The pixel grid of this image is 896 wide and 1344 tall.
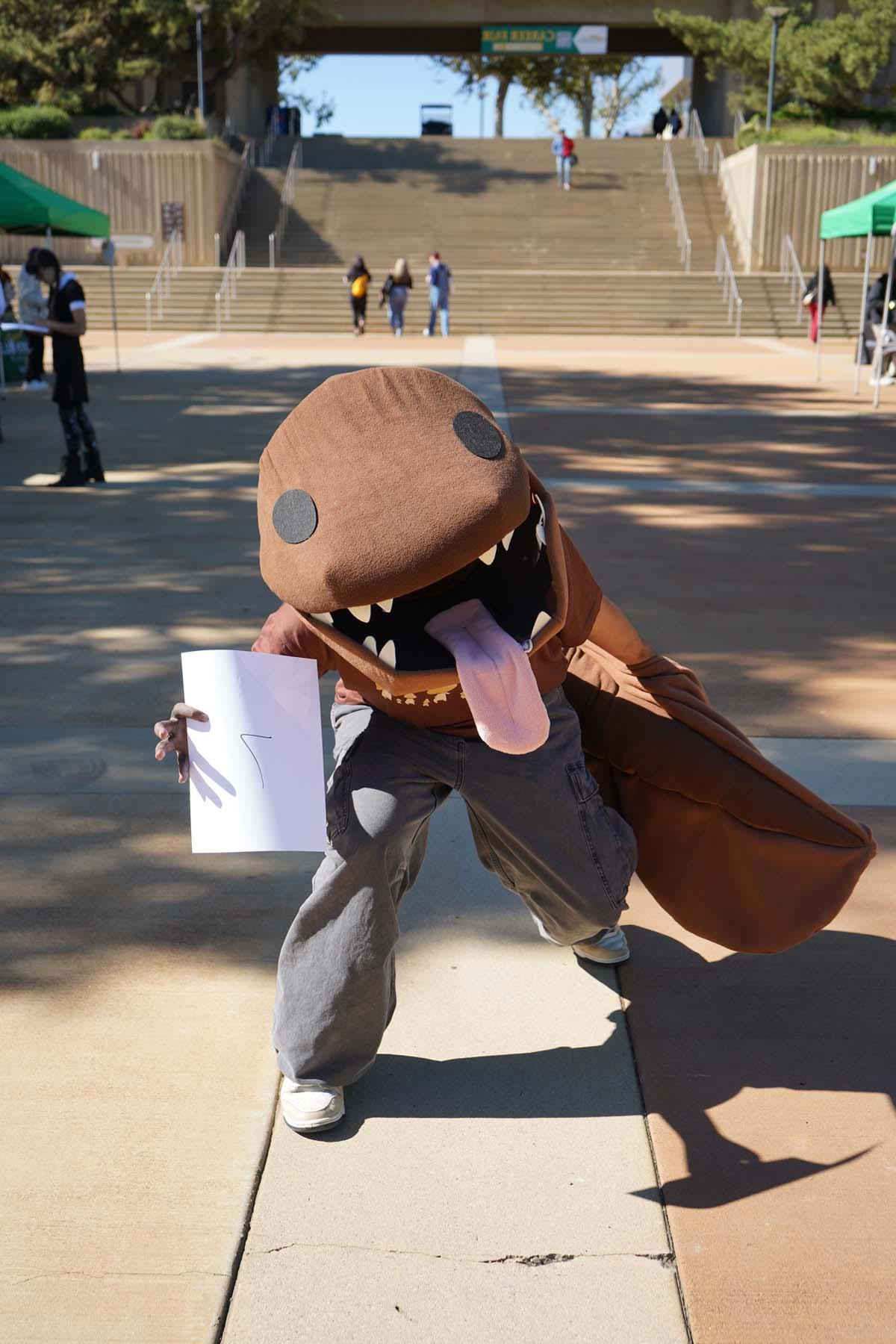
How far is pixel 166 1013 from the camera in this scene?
2.92 metres

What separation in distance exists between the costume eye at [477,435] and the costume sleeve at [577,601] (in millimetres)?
312

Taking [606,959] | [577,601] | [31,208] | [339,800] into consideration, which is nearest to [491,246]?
[31,208]

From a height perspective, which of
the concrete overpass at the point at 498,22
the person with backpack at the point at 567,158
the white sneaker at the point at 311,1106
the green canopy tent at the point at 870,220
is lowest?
the white sneaker at the point at 311,1106

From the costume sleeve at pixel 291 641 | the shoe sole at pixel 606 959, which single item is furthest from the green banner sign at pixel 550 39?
the costume sleeve at pixel 291 641

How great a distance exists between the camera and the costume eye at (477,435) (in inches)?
89.1

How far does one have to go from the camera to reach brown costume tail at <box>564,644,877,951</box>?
269 centimetres

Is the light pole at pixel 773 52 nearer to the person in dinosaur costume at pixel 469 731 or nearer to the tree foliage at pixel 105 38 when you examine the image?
the tree foliage at pixel 105 38

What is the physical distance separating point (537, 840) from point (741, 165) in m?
36.3

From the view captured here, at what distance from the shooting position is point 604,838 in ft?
8.58

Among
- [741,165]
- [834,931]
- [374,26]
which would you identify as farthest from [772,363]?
[374,26]

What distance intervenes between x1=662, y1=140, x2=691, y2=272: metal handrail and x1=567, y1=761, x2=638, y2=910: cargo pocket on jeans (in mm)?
32471

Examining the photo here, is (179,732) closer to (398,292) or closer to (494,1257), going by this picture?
(494,1257)

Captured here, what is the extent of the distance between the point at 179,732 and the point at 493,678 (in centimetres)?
61

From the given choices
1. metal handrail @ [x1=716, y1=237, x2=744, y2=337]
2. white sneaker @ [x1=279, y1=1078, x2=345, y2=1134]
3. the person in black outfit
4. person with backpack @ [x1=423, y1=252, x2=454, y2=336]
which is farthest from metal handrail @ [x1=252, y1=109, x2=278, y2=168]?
white sneaker @ [x1=279, y1=1078, x2=345, y2=1134]
